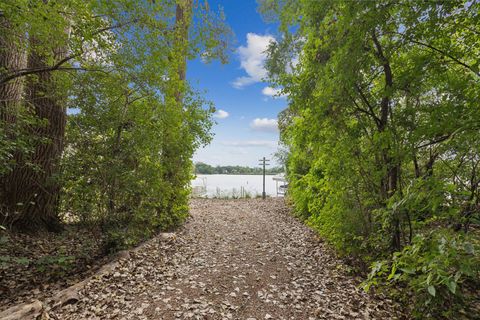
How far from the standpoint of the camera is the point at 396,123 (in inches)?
109

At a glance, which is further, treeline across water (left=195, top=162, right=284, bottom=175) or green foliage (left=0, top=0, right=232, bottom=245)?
treeline across water (left=195, top=162, right=284, bottom=175)

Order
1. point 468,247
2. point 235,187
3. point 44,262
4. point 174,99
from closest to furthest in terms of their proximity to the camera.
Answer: point 468,247, point 44,262, point 174,99, point 235,187

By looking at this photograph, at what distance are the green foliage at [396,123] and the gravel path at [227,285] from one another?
0.65 meters

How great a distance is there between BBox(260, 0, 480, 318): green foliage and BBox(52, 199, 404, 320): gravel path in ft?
2.14

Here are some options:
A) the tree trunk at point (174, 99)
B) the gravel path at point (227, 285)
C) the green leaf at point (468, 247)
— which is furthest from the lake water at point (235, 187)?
the green leaf at point (468, 247)

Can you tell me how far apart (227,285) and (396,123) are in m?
3.08

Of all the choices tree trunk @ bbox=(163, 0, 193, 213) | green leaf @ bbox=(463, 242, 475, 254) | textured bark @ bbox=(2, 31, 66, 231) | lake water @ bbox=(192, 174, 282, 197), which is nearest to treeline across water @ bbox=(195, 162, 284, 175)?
lake water @ bbox=(192, 174, 282, 197)

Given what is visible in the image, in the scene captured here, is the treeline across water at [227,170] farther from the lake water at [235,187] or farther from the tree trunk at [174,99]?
the tree trunk at [174,99]

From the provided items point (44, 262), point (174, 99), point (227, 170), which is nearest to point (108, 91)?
point (174, 99)

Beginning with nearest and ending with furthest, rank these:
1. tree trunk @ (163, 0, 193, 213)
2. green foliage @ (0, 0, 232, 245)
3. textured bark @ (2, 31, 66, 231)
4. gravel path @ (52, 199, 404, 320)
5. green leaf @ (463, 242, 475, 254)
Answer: green leaf @ (463, 242, 475, 254) → gravel path @ (52, 199, 404, 320) → green foliage @ (0, 0, 232, 245) → tree trunk @ (163, 0, 193, 213) → textured bark @ (2, 31, 66, 231)

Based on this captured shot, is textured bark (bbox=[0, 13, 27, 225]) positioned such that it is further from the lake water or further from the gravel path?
the lake water

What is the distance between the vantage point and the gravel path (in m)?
2.64

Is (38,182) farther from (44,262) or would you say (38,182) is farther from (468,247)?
(468,247)

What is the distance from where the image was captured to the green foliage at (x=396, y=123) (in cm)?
203
